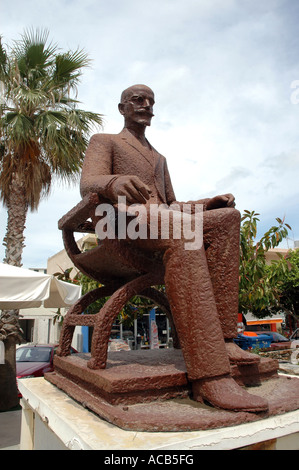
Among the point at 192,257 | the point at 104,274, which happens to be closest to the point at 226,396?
the point at 192,257

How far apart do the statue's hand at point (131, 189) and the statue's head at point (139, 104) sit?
0.69 meters

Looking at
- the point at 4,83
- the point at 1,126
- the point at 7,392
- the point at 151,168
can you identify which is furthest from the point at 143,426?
the point at 4,83

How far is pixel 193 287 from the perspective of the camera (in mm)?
1425

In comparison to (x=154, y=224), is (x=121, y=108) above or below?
above

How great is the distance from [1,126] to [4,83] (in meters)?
0.90

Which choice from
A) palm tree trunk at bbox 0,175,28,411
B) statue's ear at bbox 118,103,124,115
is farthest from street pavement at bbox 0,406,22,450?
statue's ear at bbox 118,103,124,115

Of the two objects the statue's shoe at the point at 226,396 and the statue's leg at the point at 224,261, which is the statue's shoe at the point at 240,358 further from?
the statue's shoe at the point at 226,396

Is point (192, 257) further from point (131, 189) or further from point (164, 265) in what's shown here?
point (131, 189)

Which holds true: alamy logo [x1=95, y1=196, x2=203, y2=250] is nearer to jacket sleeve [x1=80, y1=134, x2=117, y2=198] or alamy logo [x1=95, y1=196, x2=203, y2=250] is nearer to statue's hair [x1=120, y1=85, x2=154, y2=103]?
jacket sleeve [x1=80, y1=134, x2=117, y2=198]

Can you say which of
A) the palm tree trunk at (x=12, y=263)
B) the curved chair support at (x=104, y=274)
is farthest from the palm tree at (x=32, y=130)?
the curved chair support at (x=104, y=274)

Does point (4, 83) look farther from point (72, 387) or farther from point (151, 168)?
point (72, 387)

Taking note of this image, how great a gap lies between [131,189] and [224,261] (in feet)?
1.83

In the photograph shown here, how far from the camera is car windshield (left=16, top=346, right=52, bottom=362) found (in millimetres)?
7254

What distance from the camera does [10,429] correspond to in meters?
4.77
